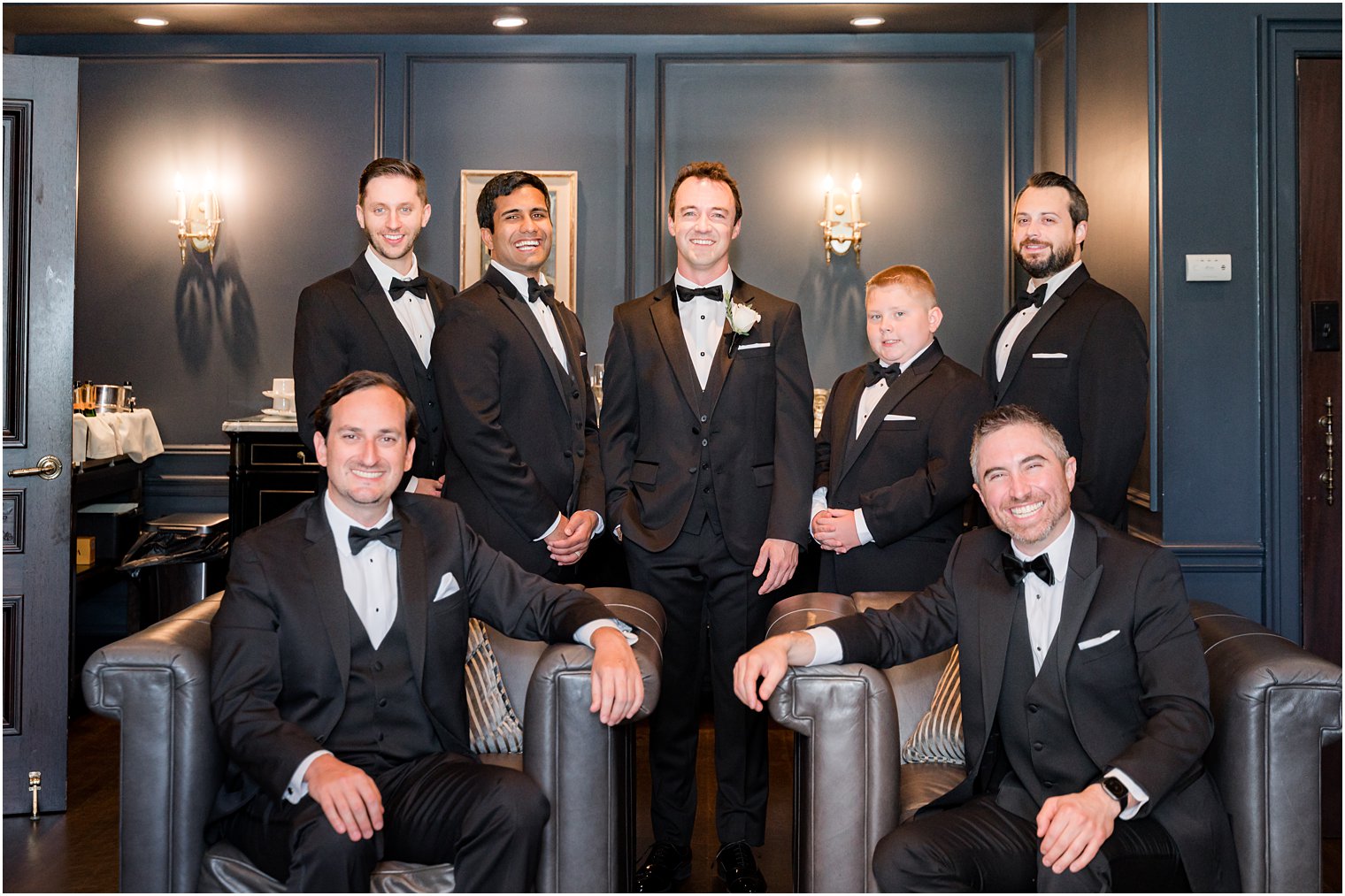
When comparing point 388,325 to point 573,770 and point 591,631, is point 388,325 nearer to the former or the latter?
point 591,631

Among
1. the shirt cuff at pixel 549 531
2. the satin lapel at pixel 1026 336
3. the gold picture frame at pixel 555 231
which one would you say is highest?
the gold picture frame at pixel 555 231

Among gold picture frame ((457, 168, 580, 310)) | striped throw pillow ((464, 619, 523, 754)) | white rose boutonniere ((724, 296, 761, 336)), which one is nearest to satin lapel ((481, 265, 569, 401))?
white rose boutonniere ((724, 296, 761, 336))

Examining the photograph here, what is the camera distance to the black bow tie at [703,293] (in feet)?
10.7

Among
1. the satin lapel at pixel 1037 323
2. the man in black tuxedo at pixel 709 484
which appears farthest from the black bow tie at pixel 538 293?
the satin lapel at pixel 1037 323

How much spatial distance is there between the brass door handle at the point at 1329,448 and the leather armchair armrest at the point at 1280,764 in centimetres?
226

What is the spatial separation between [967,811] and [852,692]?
31 cm

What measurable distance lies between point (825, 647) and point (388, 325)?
5.61 feet

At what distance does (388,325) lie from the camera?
11.4 ft

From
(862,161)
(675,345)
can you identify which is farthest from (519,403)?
(862,161)

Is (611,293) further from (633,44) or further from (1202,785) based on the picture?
(1202,785)

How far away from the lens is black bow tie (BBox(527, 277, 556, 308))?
3.45 m

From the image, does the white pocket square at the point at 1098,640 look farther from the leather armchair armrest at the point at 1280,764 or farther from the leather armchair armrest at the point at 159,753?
the leather armchair armrest at the point at 159,753

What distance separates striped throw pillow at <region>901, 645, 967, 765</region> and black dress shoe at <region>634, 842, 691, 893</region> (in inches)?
29.8

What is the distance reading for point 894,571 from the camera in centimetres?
321
